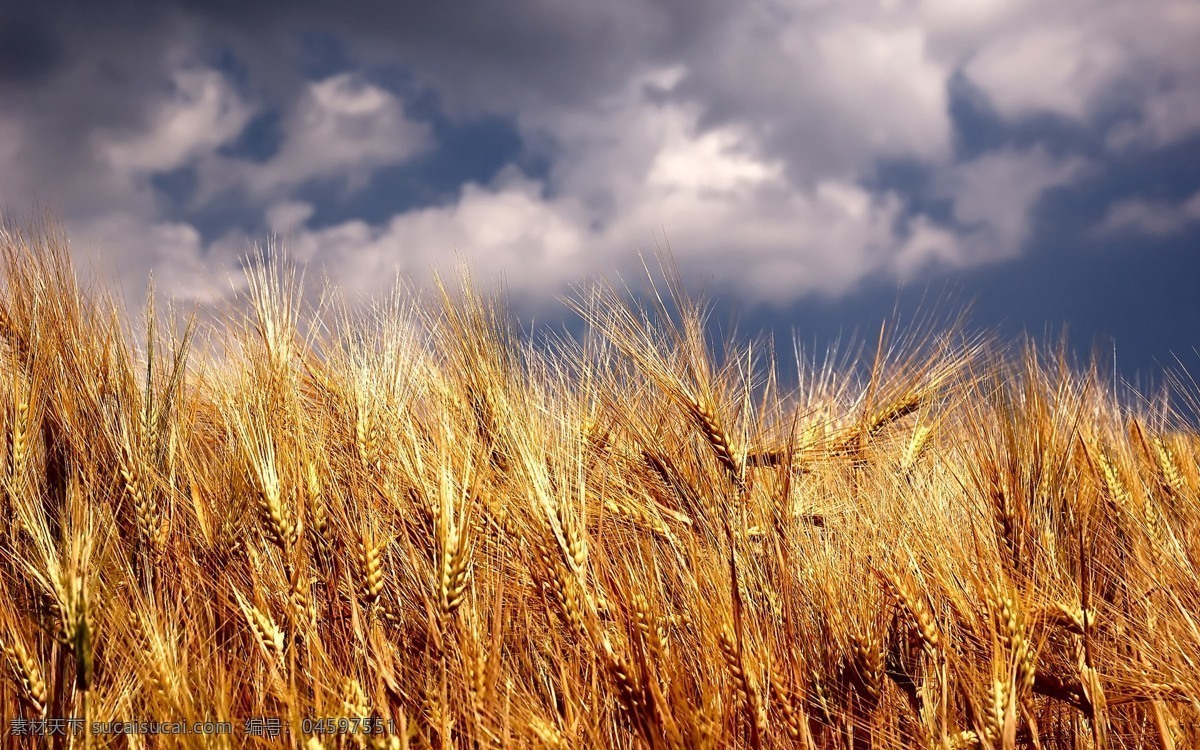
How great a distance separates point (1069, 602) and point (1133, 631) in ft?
1.40

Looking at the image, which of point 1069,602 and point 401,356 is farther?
point 401,356

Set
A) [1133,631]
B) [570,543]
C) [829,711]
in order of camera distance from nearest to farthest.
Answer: [570,543] → [829,711] → [1133,631]

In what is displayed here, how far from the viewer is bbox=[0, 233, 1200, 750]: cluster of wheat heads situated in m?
1.56

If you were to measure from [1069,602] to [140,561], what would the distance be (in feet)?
7.49

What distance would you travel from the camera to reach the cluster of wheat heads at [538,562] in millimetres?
1557

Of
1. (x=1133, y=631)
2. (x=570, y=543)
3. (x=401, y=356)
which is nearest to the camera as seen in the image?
(x=570, y=543)

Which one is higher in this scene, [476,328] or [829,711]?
[476,328]

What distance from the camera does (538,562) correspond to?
172 centimetres

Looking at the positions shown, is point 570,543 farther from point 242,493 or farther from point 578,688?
point 242,493

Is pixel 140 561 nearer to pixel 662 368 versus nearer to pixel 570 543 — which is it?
pixel 570 543

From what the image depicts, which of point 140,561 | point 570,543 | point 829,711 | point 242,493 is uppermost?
point 242,493

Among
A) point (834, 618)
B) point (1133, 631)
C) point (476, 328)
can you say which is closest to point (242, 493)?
point (476, 328)

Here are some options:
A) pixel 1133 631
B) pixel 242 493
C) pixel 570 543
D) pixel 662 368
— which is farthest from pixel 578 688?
pixel 1133 631

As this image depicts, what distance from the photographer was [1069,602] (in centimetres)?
177
